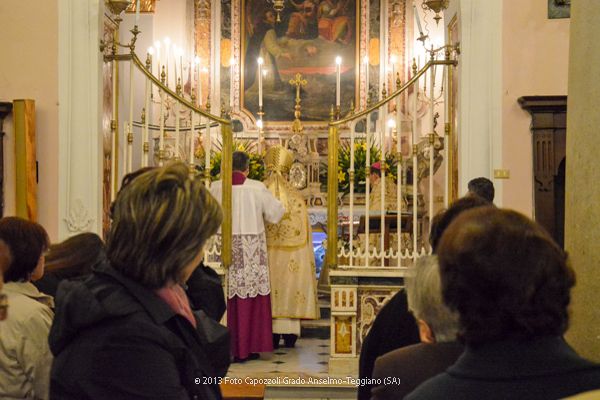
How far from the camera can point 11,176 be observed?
721cm

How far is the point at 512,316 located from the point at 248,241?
20.7 ft

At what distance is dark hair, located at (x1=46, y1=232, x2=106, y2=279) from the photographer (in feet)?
12.5

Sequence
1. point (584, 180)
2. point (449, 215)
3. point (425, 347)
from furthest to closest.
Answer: point (449, 215)
point (584, 180)
point (425, 347)

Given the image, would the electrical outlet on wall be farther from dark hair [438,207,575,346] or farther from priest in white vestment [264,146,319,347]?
dark hair [438,207,575,346]

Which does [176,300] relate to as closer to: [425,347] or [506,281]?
[425,347]

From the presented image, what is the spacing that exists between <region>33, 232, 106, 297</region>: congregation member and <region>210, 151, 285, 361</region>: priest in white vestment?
3.93 meters

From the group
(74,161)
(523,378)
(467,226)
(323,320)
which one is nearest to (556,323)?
(523,378)

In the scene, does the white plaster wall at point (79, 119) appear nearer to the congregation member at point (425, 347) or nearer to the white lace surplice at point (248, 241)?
the white lace surplice at point (248, 241)

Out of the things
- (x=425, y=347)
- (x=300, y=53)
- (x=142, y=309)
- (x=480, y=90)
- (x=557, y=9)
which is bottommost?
(x=425, y=347)

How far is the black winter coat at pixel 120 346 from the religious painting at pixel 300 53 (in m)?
12.2

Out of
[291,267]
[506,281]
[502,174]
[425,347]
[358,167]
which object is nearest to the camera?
[506,281]

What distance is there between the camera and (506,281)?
1.62 m

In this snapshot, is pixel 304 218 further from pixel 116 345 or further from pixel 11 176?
pixel 116 345

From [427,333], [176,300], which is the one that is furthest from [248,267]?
[176,300]
